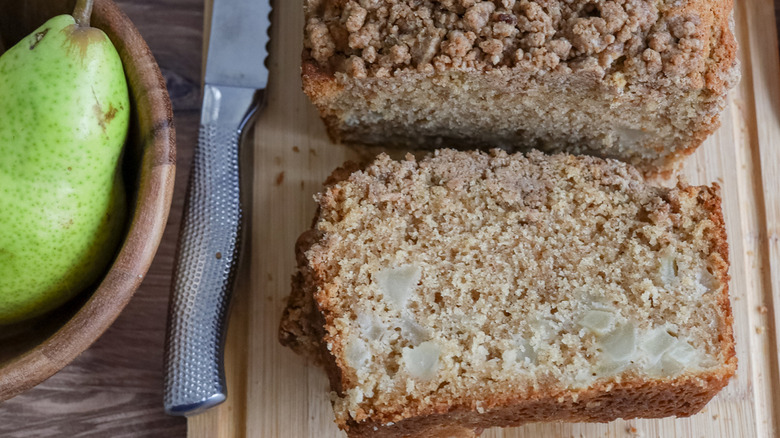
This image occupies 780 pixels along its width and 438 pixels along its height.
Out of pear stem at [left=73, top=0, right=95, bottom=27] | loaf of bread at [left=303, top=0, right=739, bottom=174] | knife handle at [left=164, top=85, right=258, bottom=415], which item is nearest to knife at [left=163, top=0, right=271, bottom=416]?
knife handle at [left=164, top=85, right=258, bottom=415]

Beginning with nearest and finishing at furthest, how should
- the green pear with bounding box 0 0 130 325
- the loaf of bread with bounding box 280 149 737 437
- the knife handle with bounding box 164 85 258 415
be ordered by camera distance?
the green pear with bounding box 0 0 130 325, the loaf of bread with bounding box 280 149 737 437, the knife handle with bounding box 164 85 258 415

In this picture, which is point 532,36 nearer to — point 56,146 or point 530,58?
point 530,58

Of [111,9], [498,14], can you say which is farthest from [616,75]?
[111,9]

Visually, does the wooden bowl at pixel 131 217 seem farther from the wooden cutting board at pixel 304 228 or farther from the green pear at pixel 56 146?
the wooden cutting board at pixel 304 228

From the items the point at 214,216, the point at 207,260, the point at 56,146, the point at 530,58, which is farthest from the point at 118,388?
the point at 530,58

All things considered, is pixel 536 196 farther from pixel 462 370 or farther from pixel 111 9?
pixel 111 9

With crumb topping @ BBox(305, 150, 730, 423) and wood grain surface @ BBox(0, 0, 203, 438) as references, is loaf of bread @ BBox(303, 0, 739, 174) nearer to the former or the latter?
crumb topping @ BBox(305, 150, 730, 423)
